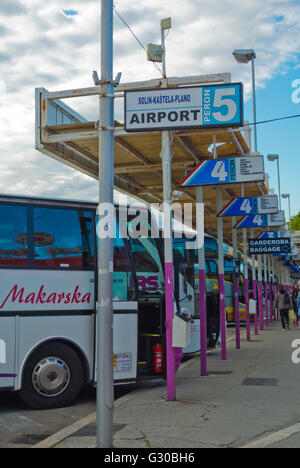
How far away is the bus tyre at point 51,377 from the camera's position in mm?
8516

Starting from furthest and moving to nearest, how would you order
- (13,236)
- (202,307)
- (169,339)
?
(202,307) → (169,339) → (13,236)

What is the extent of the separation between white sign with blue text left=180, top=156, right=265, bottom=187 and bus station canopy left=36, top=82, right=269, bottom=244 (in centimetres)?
57

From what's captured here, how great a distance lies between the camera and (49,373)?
8.66 meters

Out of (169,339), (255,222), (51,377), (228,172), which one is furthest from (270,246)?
(51,377)

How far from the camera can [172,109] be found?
25.6ft

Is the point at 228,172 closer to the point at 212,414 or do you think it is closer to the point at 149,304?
the point at 149,304

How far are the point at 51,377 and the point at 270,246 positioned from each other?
490 inches

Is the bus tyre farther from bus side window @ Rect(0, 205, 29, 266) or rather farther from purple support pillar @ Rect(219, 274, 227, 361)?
purple support pillar @ Rect(219, 274, 227, 361)

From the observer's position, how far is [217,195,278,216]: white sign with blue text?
1372 centimetres

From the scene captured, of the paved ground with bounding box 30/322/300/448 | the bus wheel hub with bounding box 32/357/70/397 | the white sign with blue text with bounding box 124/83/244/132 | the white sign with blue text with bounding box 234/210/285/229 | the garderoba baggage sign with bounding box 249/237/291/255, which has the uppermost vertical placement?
the white sign with blue text with bounding box 124/83/244/132

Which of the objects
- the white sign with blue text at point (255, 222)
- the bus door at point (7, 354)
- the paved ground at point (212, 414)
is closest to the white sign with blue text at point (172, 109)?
the bus door at point (7, 354)

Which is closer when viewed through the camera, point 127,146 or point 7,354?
point 7,354

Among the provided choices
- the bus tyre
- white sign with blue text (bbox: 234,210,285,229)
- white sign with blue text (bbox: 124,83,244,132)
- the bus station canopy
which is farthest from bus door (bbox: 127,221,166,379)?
white sign with blue text (bbox: 234,210,285,229)
